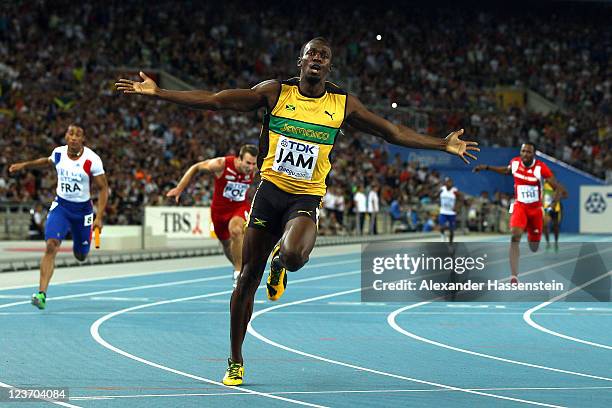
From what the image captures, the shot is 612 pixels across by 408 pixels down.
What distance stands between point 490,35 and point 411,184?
14932 millimetres

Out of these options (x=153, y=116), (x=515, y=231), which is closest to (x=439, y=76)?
(x=153, y=116)

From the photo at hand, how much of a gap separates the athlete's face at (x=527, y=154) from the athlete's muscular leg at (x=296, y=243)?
10.6 metres

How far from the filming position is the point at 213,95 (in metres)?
7.84

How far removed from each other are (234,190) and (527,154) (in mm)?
4845

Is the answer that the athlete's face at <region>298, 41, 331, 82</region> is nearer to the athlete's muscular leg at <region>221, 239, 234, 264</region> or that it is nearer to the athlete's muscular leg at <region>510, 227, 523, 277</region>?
the athlete's muscular leg at <region>221, 239, 234, 264</region>

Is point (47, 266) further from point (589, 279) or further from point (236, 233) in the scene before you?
point (589, 279)

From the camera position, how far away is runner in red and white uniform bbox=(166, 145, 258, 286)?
52.5 ft

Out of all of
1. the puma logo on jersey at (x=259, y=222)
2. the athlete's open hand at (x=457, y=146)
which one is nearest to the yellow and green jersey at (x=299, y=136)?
the puma logo on jersey at (x=259, y=222)

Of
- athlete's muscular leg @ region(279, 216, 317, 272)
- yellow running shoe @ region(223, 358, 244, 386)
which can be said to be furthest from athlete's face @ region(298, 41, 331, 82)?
yellow running shoe @ region(223, 358, 244, 386)

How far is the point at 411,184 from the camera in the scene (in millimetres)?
43719

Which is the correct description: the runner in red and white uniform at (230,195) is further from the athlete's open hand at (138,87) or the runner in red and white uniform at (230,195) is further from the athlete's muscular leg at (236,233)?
the athlete's open hand at (138,87)

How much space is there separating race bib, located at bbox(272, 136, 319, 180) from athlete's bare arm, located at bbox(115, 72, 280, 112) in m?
0.31

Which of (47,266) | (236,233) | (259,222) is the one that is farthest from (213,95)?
(236,233)

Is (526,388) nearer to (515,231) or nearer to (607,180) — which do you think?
(515,231)
